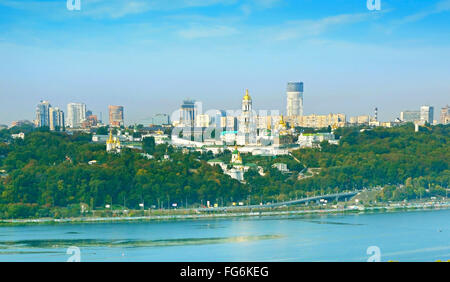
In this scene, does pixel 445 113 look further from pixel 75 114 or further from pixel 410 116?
pixel 75 114

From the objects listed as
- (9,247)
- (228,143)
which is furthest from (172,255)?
(228,143)

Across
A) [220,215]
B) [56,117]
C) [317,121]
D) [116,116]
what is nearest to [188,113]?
[116,116]

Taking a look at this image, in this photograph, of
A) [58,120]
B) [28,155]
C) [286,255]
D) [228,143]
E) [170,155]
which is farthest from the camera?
[58,120]

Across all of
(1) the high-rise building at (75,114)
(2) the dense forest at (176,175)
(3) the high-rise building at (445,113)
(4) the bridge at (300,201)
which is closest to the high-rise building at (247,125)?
(2) the dense forest at (176,175)

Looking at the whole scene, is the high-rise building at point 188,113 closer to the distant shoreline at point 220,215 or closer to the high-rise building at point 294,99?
the high-rise building at point 294,99

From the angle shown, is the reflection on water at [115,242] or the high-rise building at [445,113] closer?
the reflection on water at [115,242]

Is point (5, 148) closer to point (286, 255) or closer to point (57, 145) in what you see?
point (57, 145)
